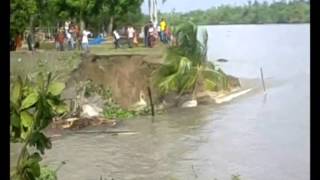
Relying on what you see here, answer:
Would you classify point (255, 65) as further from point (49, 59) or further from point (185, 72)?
point (49, 59)

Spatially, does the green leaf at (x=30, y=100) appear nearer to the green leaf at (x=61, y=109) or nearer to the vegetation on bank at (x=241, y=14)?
the green leaf at (x=61, y=109)

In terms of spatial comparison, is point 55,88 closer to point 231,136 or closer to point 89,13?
point 89,13

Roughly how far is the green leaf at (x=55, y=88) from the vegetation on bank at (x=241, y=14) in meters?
0.26

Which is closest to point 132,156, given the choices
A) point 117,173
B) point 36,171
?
point 117,173

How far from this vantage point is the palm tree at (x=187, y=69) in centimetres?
104

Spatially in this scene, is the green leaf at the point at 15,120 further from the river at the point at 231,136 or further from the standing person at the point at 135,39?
the standing person at the point at 135,39

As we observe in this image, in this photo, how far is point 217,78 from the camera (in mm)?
1053

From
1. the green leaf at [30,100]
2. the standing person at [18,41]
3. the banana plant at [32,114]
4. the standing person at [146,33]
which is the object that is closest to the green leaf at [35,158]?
the banana plant at [32,114]

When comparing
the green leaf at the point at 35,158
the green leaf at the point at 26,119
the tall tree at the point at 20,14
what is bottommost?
the green leaf at the point at 35,158

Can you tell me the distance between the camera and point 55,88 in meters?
0.96

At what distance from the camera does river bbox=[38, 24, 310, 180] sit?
952mm

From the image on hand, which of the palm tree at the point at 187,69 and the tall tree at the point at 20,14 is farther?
the palm tree at the point at 187,69

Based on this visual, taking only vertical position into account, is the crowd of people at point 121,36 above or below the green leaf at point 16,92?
above

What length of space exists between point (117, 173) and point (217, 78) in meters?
0.30
